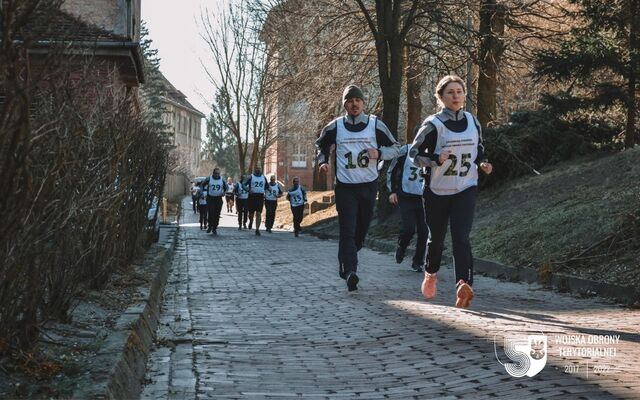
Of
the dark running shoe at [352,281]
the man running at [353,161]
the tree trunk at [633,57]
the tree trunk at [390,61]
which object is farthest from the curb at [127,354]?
the tree trunk at [390,61]

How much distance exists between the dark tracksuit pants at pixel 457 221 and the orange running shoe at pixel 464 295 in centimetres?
10

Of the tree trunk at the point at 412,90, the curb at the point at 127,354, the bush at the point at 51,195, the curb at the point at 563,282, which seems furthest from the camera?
the tree trunk at the point at 412,90

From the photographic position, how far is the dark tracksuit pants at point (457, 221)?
326 inches

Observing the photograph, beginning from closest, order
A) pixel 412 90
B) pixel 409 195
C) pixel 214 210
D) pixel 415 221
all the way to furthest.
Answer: pixel 409 195
pixel 415 221
pixel 214 210
pixel 412 90

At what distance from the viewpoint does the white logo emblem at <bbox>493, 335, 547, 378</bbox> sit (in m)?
5.25

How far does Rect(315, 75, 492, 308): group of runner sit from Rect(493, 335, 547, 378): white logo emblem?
6.62 ft

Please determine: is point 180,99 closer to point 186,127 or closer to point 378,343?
point 186,127

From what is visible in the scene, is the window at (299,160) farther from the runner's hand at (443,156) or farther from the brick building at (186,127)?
the runner's hand at (443,156)

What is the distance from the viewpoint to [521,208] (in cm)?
1734

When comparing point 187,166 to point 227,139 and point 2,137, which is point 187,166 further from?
point 2,137

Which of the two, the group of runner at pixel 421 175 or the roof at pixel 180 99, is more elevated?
the roof at pixel 180 99

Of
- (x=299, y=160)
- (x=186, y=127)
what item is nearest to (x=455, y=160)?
(x=299, y=160)

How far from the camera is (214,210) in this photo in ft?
91.1

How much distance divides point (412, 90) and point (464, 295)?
23690 mm
